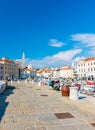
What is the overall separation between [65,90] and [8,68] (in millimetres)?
104474

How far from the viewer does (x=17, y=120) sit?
7.46 metres

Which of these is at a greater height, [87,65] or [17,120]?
[87,65]

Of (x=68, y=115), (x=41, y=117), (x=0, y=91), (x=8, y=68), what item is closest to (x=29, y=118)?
(x=41, y=117)

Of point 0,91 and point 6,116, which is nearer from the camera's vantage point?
point 6,116

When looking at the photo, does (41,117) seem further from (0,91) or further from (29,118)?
(0,91)

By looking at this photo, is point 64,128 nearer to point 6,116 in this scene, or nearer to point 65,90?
point 6,116

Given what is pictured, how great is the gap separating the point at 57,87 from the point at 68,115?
1544 cm

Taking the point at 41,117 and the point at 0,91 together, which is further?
the point at 0,91

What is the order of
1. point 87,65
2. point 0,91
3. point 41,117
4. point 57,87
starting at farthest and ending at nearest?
point 87,65
point 57,87
point 0,91
point 41,117

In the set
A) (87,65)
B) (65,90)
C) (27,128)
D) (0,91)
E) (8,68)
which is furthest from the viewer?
(8,68)

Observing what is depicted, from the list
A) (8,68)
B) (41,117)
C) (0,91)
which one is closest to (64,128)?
(41,117)

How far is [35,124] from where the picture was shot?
6906 mm

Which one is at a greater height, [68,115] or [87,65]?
[87,65]

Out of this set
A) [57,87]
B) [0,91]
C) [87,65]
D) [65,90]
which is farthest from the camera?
[87,65]
